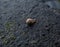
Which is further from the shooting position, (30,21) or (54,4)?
(54,4)

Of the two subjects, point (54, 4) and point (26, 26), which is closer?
point (26, 26)

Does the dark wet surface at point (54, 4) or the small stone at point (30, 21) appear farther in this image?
the dark wet surface at point (54, 4)

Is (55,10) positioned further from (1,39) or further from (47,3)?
(1,39)

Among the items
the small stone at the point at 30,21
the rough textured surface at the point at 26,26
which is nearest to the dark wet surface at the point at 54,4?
the rough textured surface at the point at 26,26

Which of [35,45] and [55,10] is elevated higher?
[55,10]

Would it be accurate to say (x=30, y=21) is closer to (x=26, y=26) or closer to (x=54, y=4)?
(x=26, y=26)

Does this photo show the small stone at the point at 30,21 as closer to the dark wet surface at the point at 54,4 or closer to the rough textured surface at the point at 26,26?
the rough textured surface at the point at 26,26

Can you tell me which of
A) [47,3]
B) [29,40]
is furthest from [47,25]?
[47,3]

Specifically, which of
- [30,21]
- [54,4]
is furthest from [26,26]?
[54,4]

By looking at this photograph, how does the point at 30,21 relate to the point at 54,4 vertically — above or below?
below
